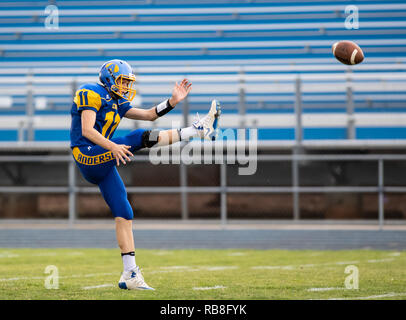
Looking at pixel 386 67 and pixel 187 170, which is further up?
pixel 386 67

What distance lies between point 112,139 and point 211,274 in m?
1.68

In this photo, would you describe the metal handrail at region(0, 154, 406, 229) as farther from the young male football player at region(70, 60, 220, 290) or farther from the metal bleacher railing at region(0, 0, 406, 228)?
the young male football player at region(70, 60, 220, 290)

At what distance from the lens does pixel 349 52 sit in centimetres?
575

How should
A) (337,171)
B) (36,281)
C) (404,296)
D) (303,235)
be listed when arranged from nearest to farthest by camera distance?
(404,296) < (36,281) < (303,235) < (337,171)

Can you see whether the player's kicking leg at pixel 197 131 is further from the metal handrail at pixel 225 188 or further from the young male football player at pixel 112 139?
the metal handrail at pixel 225 188

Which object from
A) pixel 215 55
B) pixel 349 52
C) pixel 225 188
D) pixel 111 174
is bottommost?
pixel 225 188

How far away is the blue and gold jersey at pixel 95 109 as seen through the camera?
448cm

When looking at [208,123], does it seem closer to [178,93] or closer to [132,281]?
[178,93]

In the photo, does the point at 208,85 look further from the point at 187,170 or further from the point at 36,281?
the point at 36,281

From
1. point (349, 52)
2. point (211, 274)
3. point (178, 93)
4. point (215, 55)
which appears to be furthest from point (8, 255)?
point (215, 55)

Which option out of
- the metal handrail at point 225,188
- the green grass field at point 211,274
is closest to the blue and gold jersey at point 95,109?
the green grass field at point 211,274
